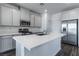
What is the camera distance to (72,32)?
10.4ft

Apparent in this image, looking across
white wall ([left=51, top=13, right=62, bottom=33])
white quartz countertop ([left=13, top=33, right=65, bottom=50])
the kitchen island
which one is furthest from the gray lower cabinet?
white wall ([left=51, top=13, right=62, bottom=33])

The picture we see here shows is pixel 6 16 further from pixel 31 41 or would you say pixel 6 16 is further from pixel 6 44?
pixel 31 41

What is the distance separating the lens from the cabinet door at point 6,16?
239cm

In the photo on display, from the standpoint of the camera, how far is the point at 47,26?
2848mm

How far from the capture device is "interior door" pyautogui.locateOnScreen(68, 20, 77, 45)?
3.09 m

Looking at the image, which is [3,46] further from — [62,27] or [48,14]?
[62,27]

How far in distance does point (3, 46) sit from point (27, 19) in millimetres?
1464

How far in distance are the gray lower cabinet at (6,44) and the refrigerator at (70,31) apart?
85.6 inches

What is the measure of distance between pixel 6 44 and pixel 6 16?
0.99 m

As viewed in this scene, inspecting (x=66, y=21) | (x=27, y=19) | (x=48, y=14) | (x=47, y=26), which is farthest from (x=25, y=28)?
(x=66, y=21)

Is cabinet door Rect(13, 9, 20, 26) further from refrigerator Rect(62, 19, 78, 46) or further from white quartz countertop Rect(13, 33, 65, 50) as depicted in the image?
refrigerator Rect(62, 19, 78, 46)

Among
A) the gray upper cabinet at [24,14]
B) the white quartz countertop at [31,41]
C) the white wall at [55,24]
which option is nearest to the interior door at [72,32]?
the white wall at [55,24]

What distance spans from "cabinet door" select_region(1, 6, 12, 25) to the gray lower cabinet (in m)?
0.58

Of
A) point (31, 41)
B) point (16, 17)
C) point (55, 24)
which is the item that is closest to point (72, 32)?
point (55, 24)
